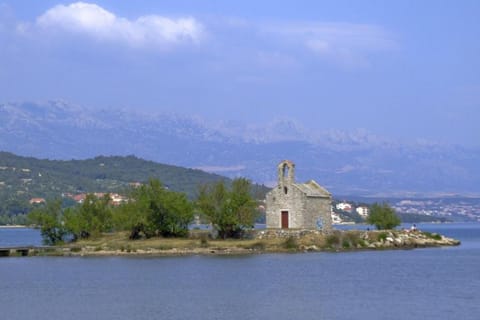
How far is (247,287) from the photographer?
200ft

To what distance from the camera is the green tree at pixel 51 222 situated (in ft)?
312

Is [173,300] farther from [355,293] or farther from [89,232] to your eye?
[89,232]

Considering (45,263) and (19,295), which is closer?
(19,295)

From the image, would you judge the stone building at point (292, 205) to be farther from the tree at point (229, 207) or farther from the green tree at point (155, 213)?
the green tree at point (155, 213)

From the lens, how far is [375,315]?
47.8 meters

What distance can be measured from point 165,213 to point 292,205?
10.8m

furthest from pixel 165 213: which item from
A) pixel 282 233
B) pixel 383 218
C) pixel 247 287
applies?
pixel 247 287

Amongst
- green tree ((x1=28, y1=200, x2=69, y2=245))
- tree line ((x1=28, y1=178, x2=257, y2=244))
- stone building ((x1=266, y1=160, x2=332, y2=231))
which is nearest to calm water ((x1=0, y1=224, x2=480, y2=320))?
stone building ((x1=266, y1=160, x2=332, y2=231))

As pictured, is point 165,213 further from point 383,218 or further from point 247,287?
point 247,287

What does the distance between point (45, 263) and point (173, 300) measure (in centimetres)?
2917

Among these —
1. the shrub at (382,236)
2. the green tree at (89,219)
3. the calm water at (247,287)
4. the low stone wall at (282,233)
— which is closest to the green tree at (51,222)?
the green tree at (89,219)

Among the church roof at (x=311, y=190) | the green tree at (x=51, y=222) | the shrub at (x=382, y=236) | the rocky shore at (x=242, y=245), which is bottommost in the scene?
the rocky shore at (x=242, y=245)

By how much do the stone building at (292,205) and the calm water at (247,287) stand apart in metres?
5.15

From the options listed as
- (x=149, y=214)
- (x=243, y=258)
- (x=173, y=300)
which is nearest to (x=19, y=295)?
(x=173, y=300)
